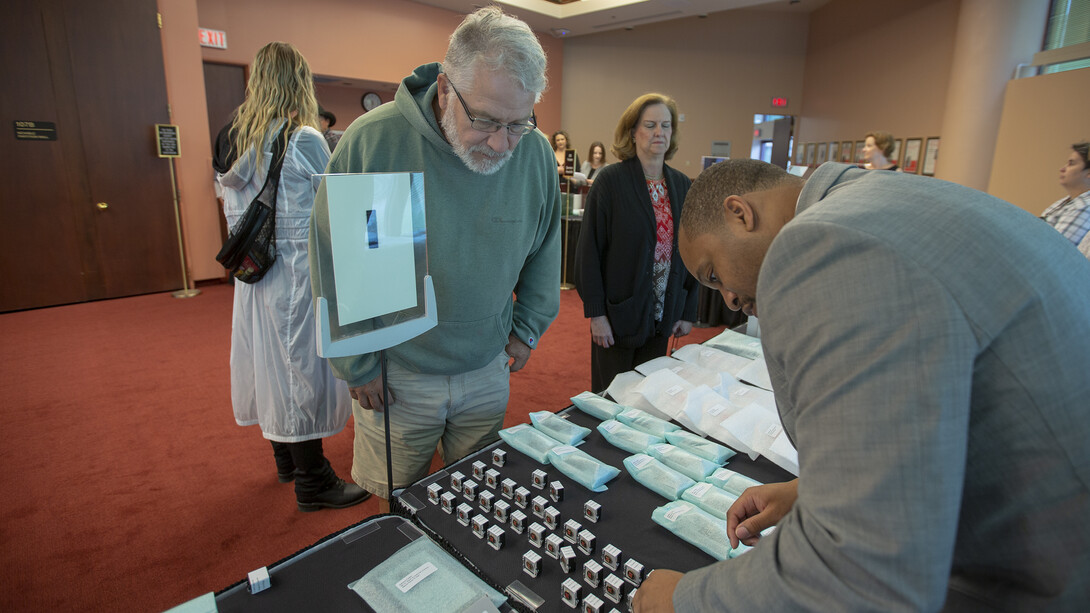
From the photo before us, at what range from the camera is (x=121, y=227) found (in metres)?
5.20

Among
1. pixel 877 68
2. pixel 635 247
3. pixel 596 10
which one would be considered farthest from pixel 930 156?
pixel 635 247

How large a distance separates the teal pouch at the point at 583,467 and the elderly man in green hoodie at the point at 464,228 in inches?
14.9

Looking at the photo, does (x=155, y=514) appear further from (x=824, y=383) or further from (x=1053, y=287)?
(x=1053, y=287)

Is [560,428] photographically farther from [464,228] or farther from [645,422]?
[464,228]

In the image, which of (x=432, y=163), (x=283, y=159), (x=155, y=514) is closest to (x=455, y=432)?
(x=432, y=163)

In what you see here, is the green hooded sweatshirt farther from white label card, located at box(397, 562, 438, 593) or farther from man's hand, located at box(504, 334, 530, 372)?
white label card, located at box(397, 562, 438, 593)

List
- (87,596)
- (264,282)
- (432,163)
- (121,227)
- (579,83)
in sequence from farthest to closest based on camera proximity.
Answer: (579,83) < (121,227) < (264,282) < (87,596) < (432,163)

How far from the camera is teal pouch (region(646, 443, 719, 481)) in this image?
1150 millimetres

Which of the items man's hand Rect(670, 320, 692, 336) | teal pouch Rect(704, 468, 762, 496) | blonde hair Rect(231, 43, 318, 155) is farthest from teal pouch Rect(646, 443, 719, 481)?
blonde hair Rect(231, 43, 318, 155)

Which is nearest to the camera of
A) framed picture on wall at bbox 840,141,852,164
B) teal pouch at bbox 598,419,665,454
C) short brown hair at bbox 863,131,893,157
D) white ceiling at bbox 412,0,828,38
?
teal pouch at bbox 598,419,665,454

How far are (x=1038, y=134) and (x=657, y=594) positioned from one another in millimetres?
6293

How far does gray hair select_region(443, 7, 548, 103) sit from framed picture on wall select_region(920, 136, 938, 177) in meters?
6.92

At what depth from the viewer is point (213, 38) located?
611 cm

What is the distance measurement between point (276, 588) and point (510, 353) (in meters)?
0.86
